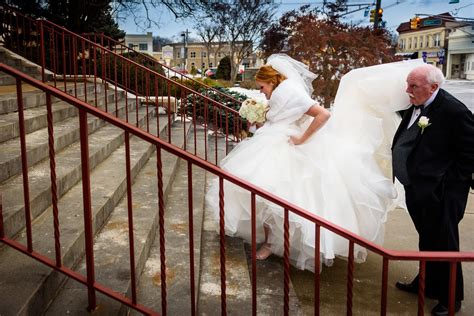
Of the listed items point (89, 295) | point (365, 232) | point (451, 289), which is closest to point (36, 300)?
point (89, 295)

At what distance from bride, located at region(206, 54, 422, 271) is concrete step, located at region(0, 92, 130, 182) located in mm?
1541

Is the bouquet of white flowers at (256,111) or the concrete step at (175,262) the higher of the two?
the bouquet of white flowers at (256,111)

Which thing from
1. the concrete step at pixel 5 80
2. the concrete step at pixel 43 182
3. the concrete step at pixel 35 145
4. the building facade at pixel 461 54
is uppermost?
the building facade at pixel 461 54

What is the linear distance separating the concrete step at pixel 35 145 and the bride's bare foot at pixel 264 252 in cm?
202

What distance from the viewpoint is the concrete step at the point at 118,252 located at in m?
2.42

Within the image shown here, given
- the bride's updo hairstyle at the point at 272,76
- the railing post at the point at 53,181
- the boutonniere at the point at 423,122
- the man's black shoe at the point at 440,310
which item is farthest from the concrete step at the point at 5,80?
the man's black shoe at the point at 440,310

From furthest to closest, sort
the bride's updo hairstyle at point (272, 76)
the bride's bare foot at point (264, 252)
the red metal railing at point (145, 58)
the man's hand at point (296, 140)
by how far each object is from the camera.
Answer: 1. the red metal railing at point (145, 58)
2. the bride's updo hairstyle at point (272, 76)
3. the bride's bare foot at point (264, 252)
4. the man's hand at point (296, 140)

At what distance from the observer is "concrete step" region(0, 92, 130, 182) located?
3193 millimetres

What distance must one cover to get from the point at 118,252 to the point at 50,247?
0.50 metres

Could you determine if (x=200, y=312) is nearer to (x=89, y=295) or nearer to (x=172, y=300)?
(x=172, y=300)

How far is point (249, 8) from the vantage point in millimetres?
30234

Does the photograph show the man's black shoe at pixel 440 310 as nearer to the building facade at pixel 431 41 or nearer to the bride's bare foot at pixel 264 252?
the bride's bare foot at pixel 264 252

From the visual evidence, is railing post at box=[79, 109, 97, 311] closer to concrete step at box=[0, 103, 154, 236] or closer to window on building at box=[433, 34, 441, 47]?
concrete step at box=[0, 103, 154, 236]

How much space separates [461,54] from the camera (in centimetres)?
6712
